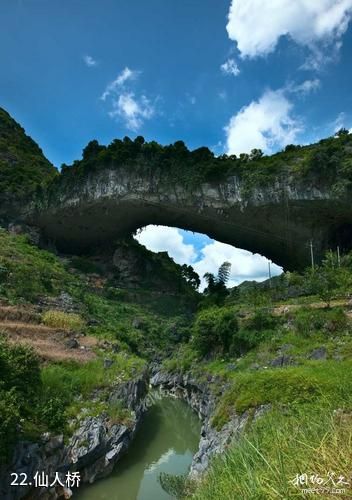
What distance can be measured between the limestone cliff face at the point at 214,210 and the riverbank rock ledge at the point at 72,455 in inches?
742

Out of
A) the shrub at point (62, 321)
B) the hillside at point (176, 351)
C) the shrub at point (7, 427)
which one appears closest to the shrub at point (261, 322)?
the hillside at point (176, 351)

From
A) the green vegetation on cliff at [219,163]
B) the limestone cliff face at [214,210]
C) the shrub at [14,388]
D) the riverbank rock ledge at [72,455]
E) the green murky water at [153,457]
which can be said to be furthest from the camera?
the limestone cliff face at [214,210]

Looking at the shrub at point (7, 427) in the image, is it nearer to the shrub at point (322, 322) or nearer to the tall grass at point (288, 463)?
the tall grass at point (288, 463)

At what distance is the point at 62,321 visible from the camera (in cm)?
1642

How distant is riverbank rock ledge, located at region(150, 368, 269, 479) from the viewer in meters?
7.43

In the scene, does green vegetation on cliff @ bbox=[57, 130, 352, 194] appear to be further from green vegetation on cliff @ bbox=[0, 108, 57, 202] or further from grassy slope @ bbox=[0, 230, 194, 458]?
grassy slope @ bbox=[0, 230, 194, 458]

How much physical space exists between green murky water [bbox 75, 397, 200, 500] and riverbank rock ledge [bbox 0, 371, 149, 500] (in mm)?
390

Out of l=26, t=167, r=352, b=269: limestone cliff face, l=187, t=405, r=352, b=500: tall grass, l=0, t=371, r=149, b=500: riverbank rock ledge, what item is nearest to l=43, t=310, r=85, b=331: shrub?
l=0, t=371, r=149, b=500: riverbank rock ledge

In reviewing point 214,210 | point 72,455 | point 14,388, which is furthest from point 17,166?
point 72,455

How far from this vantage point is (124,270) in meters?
37.0

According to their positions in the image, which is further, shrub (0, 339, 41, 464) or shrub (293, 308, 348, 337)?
shrub (293, 308, 348, 337)

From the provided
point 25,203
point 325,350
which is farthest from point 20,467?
point 25,203

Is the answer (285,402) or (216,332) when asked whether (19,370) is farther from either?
(216,332)

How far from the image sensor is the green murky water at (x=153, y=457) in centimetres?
854
